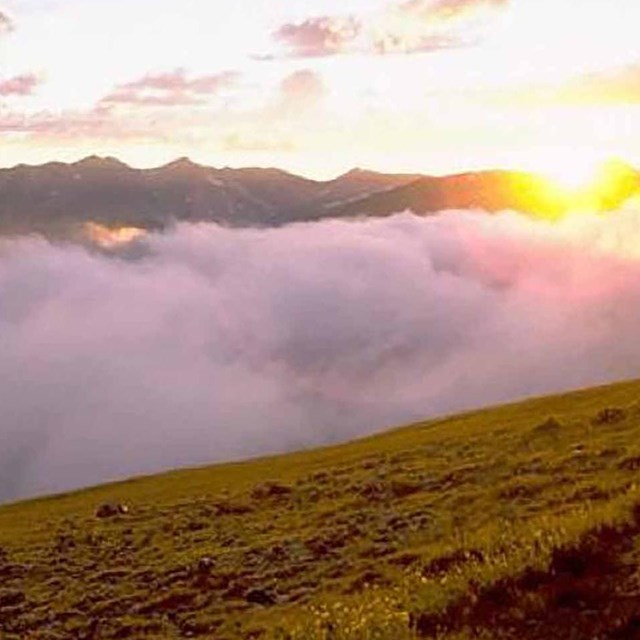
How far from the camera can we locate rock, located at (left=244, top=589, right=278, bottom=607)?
88.9 ft

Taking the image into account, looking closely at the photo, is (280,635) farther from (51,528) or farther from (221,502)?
(51,528)

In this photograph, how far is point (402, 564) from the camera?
26.9 meters

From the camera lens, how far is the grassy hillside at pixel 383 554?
52.1 feet

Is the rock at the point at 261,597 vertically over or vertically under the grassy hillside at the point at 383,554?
under

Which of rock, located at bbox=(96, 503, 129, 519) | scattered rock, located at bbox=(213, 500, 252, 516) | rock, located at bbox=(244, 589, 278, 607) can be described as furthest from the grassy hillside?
rock, located at bbox=(96, 503, 129, 519)

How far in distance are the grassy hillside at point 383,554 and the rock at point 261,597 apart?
0.08m

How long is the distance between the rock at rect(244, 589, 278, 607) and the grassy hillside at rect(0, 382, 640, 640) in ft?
0.25

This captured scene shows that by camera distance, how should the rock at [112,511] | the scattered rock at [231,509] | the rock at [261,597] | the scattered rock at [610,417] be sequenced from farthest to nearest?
the rock at [112,511]
the scattered rock at [610,417]
the scattered rock at [231,509]
the rock at [261,597]

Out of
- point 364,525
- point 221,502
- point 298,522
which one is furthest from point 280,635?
point 221,502

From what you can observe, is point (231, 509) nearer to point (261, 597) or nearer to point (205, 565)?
point (205, 565)

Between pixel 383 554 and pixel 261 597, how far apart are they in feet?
12.2

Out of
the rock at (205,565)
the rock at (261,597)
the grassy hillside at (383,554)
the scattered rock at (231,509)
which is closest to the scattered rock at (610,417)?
the grassy hillside at (383,554)

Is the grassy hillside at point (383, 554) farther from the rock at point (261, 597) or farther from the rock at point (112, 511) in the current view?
the rock at point (112, 511)

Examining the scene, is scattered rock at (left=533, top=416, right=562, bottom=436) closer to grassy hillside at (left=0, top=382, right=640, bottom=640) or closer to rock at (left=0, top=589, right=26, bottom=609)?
grassy hillside at (left=0, top=382, right=640, bottom=640)
